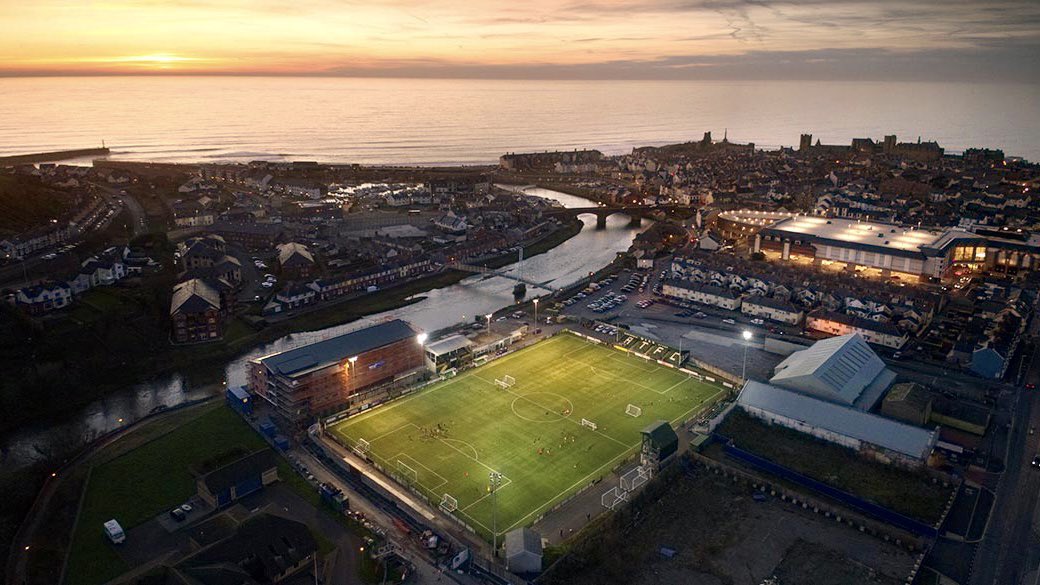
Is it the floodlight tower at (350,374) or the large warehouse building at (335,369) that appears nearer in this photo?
the large warehouse building at (335,369)

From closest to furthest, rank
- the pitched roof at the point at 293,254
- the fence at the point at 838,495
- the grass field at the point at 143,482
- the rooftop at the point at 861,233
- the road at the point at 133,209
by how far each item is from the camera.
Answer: the grass field at the point at 143,482
the fence at the point at 838,495
the rooftop at the point at 861,233
the pitched roof at the point at 293,254
the road at the point at 133,209

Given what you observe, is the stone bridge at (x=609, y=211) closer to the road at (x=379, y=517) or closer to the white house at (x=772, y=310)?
the white house at (x=772, y=310)

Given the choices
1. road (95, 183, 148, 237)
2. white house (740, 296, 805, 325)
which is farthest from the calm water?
white house (740, 296, 805, 325)

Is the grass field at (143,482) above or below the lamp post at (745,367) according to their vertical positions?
below

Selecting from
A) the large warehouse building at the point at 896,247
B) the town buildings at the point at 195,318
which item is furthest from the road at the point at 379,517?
the large warehouse building at the point at 896,247

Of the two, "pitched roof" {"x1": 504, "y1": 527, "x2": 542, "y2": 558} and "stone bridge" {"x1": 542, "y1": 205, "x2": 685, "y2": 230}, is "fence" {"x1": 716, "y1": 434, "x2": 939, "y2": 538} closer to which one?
"pitched roof" {"x1": 504, "y1": 527, "x2": 542, "y2": 558}

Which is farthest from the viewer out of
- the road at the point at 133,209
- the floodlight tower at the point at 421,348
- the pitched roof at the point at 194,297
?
the road at the point at 133,209

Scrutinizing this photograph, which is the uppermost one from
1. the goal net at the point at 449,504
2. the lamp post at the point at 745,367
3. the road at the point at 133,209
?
the road at the point at 133,209
